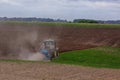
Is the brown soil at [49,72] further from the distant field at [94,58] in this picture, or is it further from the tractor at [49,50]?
the tractor at [49,50]

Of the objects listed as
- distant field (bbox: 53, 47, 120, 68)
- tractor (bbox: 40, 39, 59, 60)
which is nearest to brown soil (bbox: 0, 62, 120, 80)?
distant field (bbox: 53, 47, 120, 68)

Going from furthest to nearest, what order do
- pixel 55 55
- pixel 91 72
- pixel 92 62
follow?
pixel 55 55, pixel 92 62, pixel 91 72

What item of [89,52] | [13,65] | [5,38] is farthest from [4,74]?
[5,38]

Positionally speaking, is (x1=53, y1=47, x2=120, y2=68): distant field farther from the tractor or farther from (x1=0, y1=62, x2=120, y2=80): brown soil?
(x1=0, y1=62, x2=120, y2=80): brown soil

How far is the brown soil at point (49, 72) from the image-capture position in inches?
967

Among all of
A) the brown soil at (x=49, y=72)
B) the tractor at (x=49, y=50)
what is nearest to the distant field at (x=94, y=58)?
the tractor at (x=49, y=50)

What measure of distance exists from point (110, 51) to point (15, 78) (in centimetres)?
1838

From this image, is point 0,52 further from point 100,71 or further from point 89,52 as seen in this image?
point 100,71

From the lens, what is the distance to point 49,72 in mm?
26828

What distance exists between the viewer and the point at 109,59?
121ft

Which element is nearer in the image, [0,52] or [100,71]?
[100,71]

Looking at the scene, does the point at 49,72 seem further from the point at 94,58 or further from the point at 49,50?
the point at 49,50

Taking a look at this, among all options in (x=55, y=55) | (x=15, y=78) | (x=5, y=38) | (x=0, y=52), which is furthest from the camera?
(x=5, y=38)

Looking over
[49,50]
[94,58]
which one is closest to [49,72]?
[94,58]
